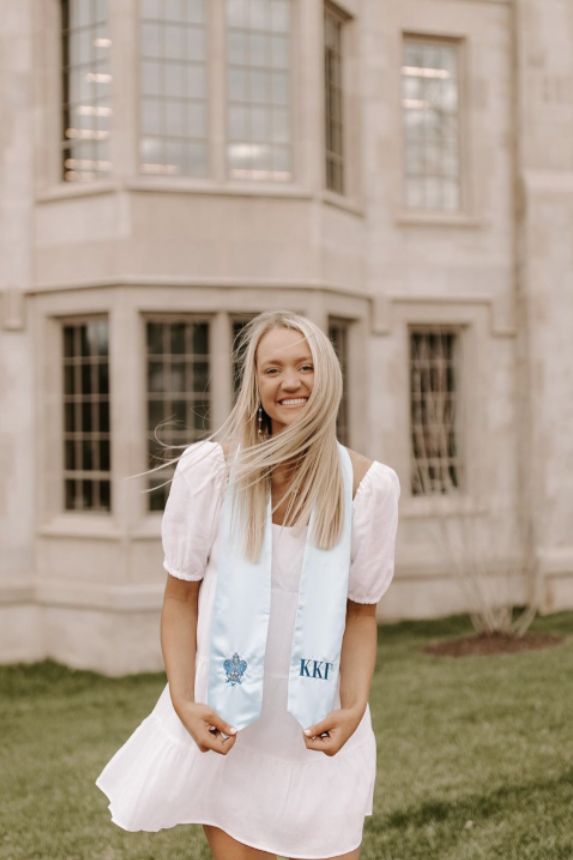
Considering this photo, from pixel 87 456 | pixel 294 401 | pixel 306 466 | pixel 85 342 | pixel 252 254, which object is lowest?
pixel 87 456

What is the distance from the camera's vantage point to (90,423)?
32.0 feet

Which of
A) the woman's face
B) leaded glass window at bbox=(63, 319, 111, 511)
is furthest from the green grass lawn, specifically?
the woman's face

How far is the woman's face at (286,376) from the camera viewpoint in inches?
86.4

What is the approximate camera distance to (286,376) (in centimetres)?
219

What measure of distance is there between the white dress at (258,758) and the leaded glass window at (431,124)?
31.1ft

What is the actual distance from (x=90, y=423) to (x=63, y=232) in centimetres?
194

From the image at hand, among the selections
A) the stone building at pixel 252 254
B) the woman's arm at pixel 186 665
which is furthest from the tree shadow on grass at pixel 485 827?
the stone building at pixel 252 254

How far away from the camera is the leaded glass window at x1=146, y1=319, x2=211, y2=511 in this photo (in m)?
9.58

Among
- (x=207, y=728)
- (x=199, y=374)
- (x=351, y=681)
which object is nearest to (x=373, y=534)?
(x=351, y=681)

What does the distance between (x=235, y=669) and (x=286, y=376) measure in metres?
0.66

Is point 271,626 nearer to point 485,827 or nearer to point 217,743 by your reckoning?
point 217,743

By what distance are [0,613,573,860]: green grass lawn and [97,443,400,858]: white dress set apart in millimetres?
2247

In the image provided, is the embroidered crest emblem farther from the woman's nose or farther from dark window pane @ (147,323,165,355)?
dark window pane @ (147,323,165,355)

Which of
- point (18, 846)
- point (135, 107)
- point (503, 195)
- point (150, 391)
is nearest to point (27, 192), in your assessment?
point (135, 107)
